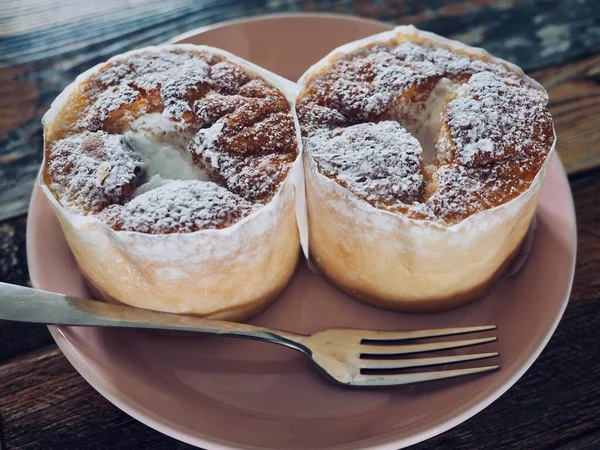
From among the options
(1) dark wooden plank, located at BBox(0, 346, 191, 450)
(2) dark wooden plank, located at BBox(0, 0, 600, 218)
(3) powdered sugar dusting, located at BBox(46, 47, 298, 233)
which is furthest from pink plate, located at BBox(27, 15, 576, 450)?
(2) dark wooden plank, located at BBox(0, 0, 600, 218)

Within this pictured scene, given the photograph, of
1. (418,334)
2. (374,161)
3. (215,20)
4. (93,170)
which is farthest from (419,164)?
(215,20)

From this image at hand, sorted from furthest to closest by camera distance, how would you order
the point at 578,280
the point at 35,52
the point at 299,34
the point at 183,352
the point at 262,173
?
the point at 35,52 → the point at 299,34 → the point at 578,280 → the point at 183,352 → the point at 262,173

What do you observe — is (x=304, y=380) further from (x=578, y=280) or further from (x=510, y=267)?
(x=578, y=280)

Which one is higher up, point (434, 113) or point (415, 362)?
point (434, 113)

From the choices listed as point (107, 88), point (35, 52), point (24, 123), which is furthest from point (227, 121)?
point (35, 52)

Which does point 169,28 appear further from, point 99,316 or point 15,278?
point 99,316

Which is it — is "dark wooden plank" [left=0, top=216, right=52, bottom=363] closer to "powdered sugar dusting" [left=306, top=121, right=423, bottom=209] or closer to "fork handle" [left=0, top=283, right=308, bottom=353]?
"fork handle" [left=0, top=283, right=308, bottom=353]
